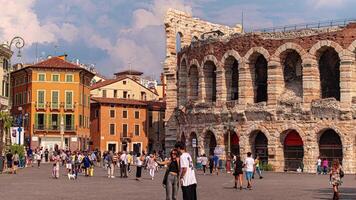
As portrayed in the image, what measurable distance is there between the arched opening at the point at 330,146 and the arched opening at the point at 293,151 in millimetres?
1666

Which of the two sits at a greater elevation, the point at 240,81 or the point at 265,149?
the point at 240,81

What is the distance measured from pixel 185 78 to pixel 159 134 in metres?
33.2

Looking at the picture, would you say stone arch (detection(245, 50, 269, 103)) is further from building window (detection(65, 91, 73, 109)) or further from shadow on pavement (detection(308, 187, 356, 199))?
building window (detection(65, 91, 73, 109))

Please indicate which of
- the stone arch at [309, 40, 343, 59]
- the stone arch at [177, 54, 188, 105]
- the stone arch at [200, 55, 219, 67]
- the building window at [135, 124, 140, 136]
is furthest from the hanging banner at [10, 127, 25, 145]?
the building window at [135, 124, 140, 136]

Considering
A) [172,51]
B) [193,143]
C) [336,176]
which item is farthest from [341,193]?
[172,51]

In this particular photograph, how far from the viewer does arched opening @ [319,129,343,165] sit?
5228cm

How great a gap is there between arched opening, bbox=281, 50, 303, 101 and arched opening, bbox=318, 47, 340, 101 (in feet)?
5.53

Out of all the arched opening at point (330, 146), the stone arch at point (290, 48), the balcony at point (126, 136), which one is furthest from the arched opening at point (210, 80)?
the balcony at point (126, 136)

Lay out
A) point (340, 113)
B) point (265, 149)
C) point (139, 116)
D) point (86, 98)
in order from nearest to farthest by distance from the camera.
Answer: point (340, 113) < point (265, 149) < point (86, 98) < point (139, 116)

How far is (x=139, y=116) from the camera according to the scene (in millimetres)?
95812

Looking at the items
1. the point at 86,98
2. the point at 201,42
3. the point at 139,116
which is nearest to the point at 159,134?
the point at 139,116

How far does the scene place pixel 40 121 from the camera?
82.9 meters

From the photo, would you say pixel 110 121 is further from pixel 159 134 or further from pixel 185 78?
pixel 185 78

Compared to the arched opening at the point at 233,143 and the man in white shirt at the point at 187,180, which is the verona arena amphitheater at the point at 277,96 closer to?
the arched opening at the point at 233,143
